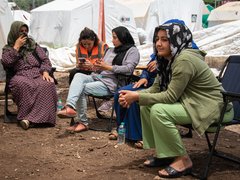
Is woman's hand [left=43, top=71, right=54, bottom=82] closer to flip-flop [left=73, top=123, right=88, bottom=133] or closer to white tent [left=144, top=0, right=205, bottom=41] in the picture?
flip-flop [left=73, top=123, right=88, bottom=133]

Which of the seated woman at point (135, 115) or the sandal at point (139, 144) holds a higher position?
the seated woman at point (135, 115)

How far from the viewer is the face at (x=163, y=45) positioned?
10.9ft

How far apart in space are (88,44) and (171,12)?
13780 millimetres

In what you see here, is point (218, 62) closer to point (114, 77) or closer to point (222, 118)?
point (114, 77)

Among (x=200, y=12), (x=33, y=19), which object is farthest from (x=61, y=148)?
(x=200, y=12)

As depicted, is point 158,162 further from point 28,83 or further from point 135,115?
point 28,83

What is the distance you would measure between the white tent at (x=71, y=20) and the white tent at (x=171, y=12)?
72.5 inches

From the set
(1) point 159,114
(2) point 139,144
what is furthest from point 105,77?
(1) point 159,114

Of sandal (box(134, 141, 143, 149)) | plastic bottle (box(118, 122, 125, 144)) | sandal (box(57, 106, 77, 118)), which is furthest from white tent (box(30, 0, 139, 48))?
sandal (box(134, 141, 143, 149))

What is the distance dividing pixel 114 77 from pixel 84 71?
51 centimetres

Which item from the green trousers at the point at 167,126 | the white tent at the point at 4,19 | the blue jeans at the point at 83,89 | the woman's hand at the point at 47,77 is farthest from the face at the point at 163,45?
the white tent at the point at 4,19

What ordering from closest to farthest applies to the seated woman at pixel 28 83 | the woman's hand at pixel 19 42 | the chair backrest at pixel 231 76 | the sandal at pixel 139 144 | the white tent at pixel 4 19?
the chair backrest at pixel 231 76
the sandal at pixel 139 144
the seated woman at pixel 28 83
the woman's hand at pixel 19 42
the white tent at pixel 4 19

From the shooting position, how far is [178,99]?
335 cm

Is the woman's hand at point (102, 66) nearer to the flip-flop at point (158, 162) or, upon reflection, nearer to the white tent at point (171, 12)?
the flip-flop at point (158, 162)
